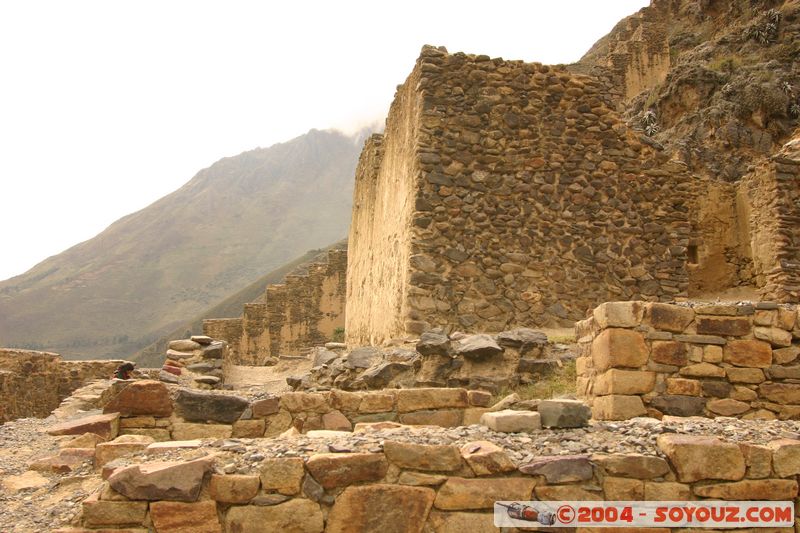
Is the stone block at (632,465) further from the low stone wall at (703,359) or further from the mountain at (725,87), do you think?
the mountain at (725,87)

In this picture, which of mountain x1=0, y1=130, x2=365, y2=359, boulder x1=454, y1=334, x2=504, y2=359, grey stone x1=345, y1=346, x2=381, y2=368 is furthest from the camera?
mountain x1=0, y1=130, x2=365, y2=359

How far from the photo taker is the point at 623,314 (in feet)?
19.0

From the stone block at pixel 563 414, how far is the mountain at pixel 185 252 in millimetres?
51383

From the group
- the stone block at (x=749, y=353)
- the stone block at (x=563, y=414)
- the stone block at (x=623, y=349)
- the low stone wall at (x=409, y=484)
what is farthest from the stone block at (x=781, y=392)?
the stone block at (x=563, y=414)

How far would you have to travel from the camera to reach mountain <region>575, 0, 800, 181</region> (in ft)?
75.3

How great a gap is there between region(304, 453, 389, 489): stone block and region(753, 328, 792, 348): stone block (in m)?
3.65

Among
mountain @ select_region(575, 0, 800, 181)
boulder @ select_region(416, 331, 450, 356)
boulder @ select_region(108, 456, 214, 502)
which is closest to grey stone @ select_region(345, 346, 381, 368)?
boulder @ select_region(416, 331, 450, 356)

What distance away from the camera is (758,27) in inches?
1133

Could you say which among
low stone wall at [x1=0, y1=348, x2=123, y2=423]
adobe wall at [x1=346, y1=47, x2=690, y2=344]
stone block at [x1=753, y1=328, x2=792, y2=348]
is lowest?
low stone wall at [x1=0, y1=348, x2=123, y2=423]

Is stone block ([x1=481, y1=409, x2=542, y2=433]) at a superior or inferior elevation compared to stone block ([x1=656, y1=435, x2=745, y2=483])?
superior

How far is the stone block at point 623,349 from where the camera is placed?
575 cm

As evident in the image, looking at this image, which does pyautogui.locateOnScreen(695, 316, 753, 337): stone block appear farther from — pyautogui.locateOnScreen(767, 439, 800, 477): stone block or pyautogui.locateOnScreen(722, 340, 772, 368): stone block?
pyautogui.locateOnScreen(767, 439, 800, 477): stone block

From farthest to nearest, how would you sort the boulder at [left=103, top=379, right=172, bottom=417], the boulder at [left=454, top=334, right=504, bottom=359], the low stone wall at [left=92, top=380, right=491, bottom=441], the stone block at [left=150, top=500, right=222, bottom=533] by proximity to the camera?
the boulder at [left=454, top=334, right=504, bottom=359] → the boulder at [left=103, top=379, right=172, bottom=417] → the low stone wall at [left=92, top=380, right=491, bottom=441] → the stone block at [left=150, top=500, right=222, bottom=533]

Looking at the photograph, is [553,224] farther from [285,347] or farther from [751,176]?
[285,347]
